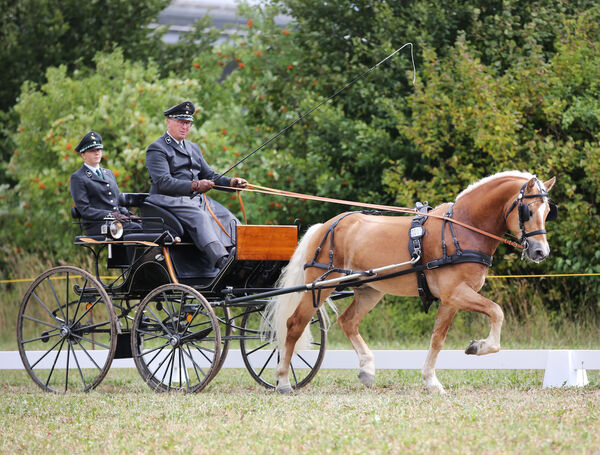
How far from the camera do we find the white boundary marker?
750 cm

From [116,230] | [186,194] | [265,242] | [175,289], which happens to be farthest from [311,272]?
[116,230]

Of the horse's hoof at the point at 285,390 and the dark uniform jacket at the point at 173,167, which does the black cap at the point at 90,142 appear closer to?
the dark uniform jacket at the point at 173,167

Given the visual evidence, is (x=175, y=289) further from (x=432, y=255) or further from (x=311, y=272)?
(x=432, y=255)

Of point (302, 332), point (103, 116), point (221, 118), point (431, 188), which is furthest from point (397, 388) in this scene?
point (221, 118)

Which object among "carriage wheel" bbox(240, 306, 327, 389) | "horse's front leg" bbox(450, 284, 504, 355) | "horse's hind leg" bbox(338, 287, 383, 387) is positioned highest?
"horse's front leg" bbox(450, 284, 504, 355)

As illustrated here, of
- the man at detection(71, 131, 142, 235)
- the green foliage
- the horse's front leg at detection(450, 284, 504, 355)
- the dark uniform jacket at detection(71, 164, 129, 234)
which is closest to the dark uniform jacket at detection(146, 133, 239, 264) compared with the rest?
the man at detection(71, 131, 142, 235)

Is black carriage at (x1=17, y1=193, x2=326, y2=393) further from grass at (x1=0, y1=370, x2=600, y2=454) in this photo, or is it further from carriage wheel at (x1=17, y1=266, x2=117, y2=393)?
grass at (x1=0, y1=370, x2=600, y2=454)

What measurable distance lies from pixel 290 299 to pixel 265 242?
544mm

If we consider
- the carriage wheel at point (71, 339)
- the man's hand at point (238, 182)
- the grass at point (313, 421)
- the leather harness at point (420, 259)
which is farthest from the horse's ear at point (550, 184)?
the carriage wheel at point (71, 339)

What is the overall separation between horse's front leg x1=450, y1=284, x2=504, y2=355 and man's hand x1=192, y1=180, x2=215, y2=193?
7.00ft

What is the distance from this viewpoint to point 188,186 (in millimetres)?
7414

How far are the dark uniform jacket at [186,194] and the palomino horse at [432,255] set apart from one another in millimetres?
696

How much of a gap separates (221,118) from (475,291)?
9.53 m

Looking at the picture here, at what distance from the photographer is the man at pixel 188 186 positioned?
24.4 feet
